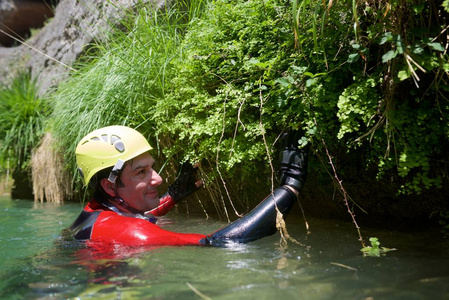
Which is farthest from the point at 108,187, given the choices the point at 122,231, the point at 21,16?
the point at 21,16

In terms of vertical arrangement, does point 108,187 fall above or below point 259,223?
above

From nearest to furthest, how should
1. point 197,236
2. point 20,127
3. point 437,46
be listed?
1. point 437,46
2. point 197,236
3. point 20,127

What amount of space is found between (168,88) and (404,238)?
7.83ft

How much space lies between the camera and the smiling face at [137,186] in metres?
3.21

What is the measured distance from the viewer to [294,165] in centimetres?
288

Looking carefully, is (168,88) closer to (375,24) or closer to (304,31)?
(304,31)

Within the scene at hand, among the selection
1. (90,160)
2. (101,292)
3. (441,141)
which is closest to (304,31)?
(441,141)

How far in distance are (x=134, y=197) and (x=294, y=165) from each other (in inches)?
46.2

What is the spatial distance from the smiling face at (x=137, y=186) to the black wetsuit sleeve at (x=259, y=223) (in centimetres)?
62

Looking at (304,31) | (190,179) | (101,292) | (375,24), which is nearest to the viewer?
(101,292)

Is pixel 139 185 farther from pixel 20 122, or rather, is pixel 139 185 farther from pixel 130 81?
pixel 20 122

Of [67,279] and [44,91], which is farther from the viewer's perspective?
[44,91]

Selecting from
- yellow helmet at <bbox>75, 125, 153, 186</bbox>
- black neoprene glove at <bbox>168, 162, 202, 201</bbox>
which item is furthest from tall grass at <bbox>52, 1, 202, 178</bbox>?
yellow helmet at <bbox>75, 125, 153, 186</bbox>

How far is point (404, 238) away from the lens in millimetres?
2986
